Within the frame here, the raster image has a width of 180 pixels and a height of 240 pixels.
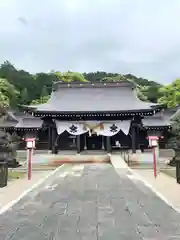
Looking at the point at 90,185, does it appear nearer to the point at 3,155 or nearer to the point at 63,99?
the point at 3,155

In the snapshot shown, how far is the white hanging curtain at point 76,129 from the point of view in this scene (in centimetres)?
2516

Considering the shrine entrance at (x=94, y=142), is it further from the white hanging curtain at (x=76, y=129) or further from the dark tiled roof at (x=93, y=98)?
the dark tiled roof at (x=93, y=98)

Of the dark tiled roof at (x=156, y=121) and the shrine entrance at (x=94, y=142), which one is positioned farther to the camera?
the shrine entrance at (x=94, y=142)

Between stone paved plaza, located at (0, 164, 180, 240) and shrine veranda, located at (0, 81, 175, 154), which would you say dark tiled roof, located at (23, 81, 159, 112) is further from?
stone paved plaza, located at (0, 164, 180, 240)

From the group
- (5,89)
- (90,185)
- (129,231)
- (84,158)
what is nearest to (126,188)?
(90,185)

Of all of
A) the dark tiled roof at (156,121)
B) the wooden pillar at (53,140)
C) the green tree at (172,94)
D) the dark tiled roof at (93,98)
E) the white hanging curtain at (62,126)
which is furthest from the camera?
the green tree at (172,94)

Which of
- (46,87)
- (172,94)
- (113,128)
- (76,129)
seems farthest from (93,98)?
(46,87)

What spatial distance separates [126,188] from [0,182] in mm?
4719

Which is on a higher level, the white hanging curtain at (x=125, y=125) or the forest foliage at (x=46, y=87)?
the forest foliage at (x=46, y=87)

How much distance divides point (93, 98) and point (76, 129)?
4.72m

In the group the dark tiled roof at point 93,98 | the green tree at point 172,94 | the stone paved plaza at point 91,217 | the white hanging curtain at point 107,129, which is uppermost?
the green tree at point 172,94

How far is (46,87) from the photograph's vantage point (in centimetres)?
7425

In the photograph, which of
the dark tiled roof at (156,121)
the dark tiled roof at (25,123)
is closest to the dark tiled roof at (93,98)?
the dark tiled roof at (156,121)

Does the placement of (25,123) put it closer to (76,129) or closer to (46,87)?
(76,129)
